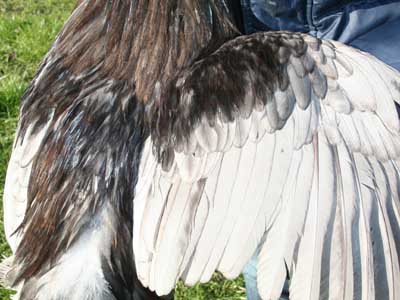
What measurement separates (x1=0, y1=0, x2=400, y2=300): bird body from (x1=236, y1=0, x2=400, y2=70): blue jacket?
0.10 metres

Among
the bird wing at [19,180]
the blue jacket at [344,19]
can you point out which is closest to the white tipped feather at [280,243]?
the blue jacket at [344,19]

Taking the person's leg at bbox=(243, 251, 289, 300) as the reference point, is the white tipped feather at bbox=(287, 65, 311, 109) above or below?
above

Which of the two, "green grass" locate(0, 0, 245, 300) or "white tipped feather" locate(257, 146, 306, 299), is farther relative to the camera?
"green grass" locate(0, 0, 245, 300)

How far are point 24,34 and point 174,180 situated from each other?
109 inches

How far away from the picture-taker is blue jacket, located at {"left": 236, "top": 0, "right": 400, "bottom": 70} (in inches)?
80.0

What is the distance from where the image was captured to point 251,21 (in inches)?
84.7

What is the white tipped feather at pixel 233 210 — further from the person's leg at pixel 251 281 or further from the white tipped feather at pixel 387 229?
the person's leg at pixel 251 281

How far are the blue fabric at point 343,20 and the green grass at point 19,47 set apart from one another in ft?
4.28

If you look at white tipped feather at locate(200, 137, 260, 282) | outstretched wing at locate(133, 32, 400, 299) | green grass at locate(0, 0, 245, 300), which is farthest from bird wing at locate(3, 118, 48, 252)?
green grass at locate(0, 0, 245, 300)

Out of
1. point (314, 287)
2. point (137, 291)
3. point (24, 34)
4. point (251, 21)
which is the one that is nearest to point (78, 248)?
point (137, 291)

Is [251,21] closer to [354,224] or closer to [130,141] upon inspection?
[130,141]

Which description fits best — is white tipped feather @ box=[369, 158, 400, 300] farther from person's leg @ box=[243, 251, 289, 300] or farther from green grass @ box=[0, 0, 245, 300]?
green grass @ box=[0, 0, 245, 300]

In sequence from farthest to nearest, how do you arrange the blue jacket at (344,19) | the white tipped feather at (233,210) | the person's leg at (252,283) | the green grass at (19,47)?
the green grass at (19,47), the person's leg at (252,283), the blue jacket at (344,19), the white tipped feather at (233,210)

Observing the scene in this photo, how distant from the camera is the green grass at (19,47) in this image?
3810mm
